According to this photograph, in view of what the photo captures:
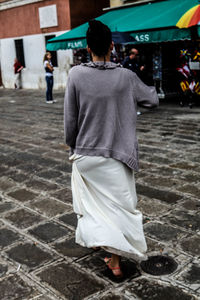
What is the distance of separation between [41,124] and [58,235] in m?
6.55

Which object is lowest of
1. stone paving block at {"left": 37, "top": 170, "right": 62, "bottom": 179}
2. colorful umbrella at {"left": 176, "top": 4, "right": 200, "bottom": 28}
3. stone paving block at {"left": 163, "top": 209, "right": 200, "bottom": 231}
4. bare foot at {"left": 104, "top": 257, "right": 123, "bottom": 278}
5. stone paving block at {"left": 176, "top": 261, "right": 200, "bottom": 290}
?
stone paving block at {"left": 37, "top": 170, "right": 62, "bottom": 179}

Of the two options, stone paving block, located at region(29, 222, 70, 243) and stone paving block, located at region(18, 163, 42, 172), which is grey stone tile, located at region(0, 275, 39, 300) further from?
stone paving block, located at region(18, 163, 42, 172)

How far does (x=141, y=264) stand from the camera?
3.17 metres

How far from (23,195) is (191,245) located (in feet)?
7.59

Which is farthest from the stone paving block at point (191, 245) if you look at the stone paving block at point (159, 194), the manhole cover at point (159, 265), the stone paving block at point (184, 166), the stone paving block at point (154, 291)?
the stone paving block at point (184, 166)

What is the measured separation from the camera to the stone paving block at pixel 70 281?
2831 millimetres

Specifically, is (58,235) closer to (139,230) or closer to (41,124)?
(139,230)

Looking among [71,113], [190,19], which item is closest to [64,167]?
[71,113]

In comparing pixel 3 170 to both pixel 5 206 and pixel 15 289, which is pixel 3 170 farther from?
pixel 15 289

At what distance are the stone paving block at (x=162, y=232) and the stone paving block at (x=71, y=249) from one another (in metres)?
0.64

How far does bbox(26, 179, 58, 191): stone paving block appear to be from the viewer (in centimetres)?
514

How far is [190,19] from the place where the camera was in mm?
9695

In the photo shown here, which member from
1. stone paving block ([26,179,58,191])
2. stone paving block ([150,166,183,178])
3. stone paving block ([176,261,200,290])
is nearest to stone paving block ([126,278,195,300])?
stone paving block ([176,261,200,290])

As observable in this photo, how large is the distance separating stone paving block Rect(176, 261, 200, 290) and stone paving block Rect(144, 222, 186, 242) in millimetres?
505
